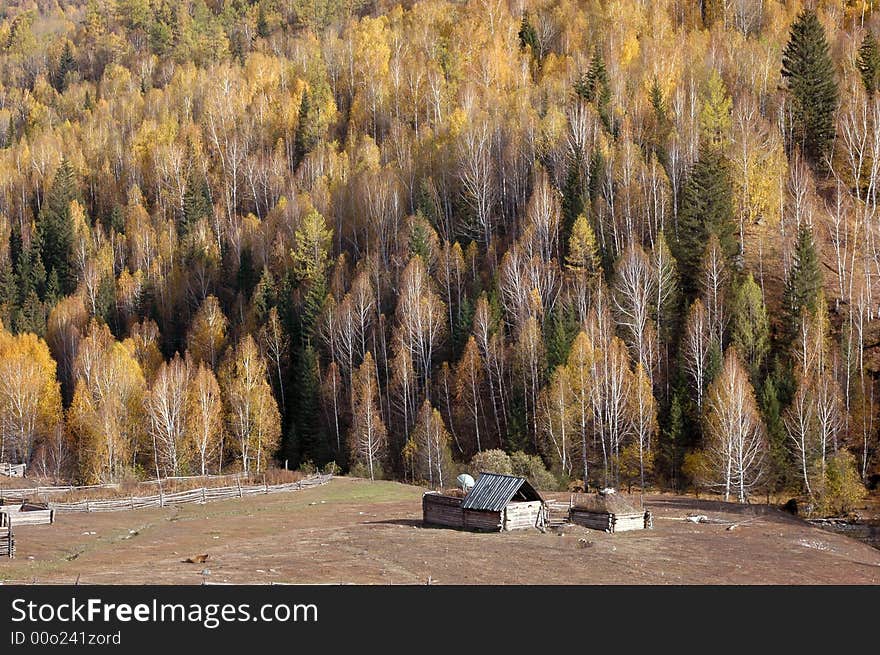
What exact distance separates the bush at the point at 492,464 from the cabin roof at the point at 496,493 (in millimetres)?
18791

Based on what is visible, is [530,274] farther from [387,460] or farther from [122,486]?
[122,486]

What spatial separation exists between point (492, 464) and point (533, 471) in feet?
10.00

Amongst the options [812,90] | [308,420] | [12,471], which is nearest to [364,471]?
[308,420]

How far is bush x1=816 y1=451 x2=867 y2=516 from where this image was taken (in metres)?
66.4

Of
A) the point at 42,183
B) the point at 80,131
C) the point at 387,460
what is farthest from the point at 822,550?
the point at 80,131

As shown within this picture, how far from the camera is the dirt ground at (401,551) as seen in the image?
39812 millimetres

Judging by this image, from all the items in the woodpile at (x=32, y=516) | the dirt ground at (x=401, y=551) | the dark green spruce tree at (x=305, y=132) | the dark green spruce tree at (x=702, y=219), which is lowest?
the dirt ground at (x=401, y=551)

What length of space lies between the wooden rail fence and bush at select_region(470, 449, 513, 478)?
11042mm

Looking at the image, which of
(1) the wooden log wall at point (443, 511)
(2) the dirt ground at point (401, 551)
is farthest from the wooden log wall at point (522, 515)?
(1) the wooden log wall at point (443, 511)

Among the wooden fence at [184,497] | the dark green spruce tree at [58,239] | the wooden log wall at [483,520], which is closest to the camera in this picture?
the wooden log wall at [483,520]

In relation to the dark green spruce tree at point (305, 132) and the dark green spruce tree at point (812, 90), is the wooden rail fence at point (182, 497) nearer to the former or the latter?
the dark green spruce tree at point (812, 90)

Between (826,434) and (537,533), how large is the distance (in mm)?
26650

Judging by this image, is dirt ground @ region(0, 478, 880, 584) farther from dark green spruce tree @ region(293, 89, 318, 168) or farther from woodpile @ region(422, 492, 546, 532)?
dark green spruce tree @ region(293, 89, 318, 168)

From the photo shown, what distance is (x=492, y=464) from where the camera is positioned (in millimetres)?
73250
